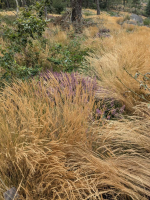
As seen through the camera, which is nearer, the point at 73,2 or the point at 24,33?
the point at 24,33

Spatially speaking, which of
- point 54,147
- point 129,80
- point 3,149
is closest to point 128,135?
point 54,147

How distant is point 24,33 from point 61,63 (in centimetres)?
81

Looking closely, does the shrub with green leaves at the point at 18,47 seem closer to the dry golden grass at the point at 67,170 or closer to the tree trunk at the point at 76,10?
the dry golden grass at the point at 67,170

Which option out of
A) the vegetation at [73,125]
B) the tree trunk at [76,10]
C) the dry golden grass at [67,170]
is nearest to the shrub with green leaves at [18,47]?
the vegetation at [73,125]

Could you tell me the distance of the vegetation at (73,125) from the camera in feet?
3.72

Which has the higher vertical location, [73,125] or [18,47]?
[18,47]

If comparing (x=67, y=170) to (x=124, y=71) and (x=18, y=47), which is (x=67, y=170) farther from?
(x=18, y=47)

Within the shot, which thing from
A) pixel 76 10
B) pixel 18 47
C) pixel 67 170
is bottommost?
pixel 67 170

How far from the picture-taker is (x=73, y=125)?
1413 mm

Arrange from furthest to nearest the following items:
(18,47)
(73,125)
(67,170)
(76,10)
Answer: (76,10) → (18,47) → (73,125) → (67,170)

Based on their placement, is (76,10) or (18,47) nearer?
(18,47)

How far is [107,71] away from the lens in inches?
119

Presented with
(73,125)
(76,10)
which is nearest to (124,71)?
(73,125)

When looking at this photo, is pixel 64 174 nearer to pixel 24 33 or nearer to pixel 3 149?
pixel 3 149
